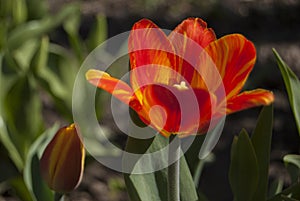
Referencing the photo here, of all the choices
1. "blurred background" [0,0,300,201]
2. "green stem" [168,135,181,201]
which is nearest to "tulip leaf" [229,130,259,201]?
"green stem" [168,135,181,201]

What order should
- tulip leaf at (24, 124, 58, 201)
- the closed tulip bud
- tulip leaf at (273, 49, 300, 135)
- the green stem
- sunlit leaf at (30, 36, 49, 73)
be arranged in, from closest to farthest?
the green stem → the closed tulip bud → tulip leaf at (273, 49, 300, 135) → tulip leaf at (24, 124, 58, 201) → sunlit leaf at (30, 36, 49, 73)

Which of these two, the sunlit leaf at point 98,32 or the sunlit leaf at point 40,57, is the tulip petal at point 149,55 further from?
the sunlit leaf at point 98,32

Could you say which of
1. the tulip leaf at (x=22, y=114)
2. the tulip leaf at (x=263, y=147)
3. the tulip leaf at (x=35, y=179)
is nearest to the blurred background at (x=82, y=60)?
the tulip leaf at (x=22, y=114)

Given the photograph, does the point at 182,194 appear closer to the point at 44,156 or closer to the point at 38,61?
the point at 44,156

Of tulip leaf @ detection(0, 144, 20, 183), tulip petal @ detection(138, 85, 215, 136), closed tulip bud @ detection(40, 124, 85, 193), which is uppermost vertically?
tulip petal @ detection(138, 85, 215, 136)

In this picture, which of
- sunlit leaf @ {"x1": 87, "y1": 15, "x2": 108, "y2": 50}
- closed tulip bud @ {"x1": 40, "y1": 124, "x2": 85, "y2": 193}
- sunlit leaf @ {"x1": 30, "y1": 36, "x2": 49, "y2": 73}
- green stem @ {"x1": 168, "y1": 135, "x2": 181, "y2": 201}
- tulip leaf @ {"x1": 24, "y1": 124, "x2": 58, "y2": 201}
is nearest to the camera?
green stem @ {"x1": 168, "y1": 135, "x2": 181, "y2": 201}

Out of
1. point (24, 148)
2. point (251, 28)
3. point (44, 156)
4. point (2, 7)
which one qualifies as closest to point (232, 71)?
point (44, 156)

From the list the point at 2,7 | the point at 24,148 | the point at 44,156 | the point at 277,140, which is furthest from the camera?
the point at 277,140

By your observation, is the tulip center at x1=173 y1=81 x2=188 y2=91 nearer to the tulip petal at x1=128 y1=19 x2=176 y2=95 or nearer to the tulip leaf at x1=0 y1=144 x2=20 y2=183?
the tulip petal at x1=128 y1=19 x2=176 y2=95
